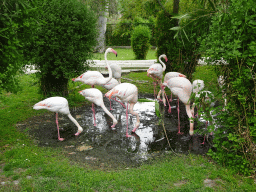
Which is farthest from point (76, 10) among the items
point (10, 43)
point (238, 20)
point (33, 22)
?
point (238, 20)

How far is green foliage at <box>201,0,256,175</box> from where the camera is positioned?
11.3 feet

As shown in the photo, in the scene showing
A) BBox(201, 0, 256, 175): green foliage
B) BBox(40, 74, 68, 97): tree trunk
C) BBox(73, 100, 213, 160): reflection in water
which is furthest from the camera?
BBox(40, 74, 68, 97): tree trunk

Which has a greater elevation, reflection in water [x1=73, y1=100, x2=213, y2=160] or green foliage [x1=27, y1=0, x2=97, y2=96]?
green foliage [x1=27, y1=0, x2=97, y2=96]

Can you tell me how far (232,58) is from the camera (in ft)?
12.0

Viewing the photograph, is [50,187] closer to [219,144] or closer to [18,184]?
[18,184]

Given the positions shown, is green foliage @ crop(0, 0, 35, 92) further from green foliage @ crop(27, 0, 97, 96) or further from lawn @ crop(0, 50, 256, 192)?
green foliage @ crop(27, 0, 97, 96)

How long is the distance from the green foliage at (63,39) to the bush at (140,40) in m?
9.31

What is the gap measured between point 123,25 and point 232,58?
23.4m

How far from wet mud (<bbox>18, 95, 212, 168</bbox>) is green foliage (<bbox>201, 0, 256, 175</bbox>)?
72cm

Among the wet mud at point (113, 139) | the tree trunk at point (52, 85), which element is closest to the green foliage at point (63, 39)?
the tree trunk at point (52, 85)

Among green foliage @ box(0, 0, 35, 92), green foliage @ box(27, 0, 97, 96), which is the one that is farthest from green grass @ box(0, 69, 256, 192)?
green foliage @ box(27, 0, 97, 96)

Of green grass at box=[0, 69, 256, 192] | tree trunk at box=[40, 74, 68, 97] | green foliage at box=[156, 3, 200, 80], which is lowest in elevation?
green grass at box=[0, 69, 256, 192]

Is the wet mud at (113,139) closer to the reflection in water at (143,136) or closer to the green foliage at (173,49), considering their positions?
the reflection in water at (143,136)

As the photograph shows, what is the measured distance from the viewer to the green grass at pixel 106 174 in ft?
11.3
